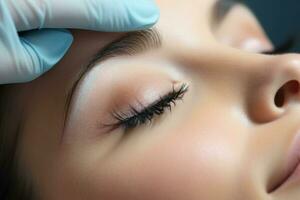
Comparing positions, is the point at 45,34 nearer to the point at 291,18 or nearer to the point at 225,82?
the point at 225,82

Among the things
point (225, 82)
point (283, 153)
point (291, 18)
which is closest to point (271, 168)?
point (283, 153)

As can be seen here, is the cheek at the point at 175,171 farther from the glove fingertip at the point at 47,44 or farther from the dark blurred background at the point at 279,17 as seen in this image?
the dark blurred background at the point at 279,17

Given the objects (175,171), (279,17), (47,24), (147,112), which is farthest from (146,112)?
(279,17)

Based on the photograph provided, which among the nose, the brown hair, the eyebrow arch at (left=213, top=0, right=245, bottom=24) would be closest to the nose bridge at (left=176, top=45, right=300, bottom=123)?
the nose

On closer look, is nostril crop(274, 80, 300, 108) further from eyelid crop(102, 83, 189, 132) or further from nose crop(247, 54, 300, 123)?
eyelid crop(102, 83, 189, 132)

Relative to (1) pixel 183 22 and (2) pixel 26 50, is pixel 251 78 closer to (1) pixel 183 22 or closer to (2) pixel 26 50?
(1) pixel 183 22

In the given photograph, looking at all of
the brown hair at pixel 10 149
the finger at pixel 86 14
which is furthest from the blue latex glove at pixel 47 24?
the brown hair at pixel 10 149

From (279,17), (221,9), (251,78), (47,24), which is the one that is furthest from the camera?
(279,17)
